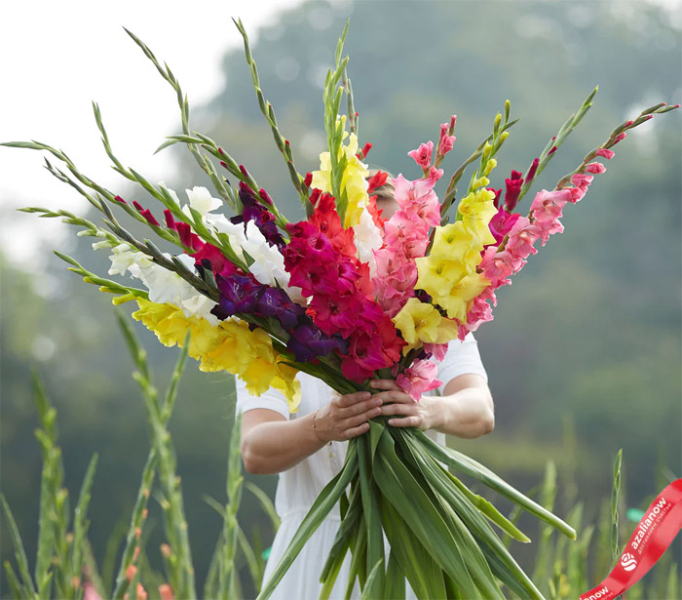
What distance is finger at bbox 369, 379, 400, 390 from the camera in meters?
0.97

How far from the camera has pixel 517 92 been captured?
2197 cm

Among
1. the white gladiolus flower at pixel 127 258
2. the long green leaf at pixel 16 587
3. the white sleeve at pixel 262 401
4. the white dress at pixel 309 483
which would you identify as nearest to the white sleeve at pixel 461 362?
the white dress at pixel 309 483

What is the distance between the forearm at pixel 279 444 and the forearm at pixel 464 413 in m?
0.17

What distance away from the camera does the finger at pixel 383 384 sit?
3.19 feet

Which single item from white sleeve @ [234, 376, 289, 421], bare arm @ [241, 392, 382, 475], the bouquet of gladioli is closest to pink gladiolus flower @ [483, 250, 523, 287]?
the bouquet of gladioli

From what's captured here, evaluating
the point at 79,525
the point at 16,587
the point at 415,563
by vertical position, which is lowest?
the point at 16,587

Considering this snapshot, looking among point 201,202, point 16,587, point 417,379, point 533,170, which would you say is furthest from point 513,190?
point 16,587

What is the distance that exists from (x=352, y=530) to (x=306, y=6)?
27173mm

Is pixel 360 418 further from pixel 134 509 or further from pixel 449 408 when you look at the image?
pixel 134 509

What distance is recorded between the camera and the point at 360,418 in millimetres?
974

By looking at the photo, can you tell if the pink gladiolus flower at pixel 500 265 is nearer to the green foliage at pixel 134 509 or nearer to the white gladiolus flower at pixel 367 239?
the white gladiolus flower at pixel 367 239

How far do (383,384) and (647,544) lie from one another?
37 centimetres

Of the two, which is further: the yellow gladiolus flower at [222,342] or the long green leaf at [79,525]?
the long green leaf at [79,525]

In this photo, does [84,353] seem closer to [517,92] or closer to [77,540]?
[517,92]
